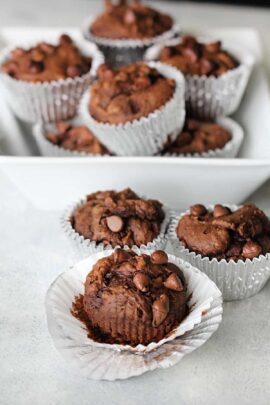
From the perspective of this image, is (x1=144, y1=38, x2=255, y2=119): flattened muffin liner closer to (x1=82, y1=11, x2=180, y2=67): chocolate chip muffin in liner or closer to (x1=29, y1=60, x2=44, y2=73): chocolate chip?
(x1=82, y1=11, x2=180, y2=67): chocolate chip muffin in liner

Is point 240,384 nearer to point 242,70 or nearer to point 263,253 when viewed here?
point 263,253

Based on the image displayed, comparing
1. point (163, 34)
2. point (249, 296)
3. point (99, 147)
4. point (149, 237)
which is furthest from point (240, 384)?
point (163, 34)

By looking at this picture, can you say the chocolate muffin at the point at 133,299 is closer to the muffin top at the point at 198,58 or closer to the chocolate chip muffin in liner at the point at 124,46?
the muffin top at the point at 198,58

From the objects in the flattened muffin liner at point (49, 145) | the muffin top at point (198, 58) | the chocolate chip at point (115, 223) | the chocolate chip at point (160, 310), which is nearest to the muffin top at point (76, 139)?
the flattened muffin liner at point (49, 145)

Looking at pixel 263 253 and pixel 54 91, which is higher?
pixel 263 253

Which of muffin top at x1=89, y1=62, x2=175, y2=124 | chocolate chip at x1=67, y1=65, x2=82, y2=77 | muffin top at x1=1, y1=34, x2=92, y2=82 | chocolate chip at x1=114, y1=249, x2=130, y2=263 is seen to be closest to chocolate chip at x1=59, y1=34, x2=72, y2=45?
muffin top at x1=1, y1=34, x2=92, y2=82

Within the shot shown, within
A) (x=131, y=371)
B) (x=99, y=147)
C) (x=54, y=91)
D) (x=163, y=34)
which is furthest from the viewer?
(x=163, y=34)

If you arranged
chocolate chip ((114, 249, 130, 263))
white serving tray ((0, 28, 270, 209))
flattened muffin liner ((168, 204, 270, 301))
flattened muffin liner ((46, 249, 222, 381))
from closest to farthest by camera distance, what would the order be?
flattened muffin liner ((46, 249, 222, 381)) < chocolate chip ((114, 249, 130, 263)) < flattened muffin liner ((168, 204, 270, 301)) < white serving tray ((0, 28, 270, 209))
